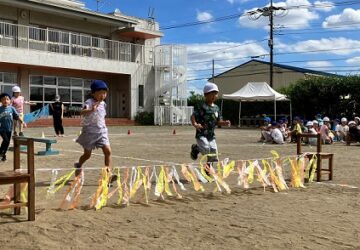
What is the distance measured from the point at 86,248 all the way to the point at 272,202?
332cm

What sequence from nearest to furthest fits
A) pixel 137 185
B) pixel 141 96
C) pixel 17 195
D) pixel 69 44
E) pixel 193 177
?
pixel 17 195 < pixel 137 185 < pixel 193 177 < pixel 69 44 < pixel 141 96

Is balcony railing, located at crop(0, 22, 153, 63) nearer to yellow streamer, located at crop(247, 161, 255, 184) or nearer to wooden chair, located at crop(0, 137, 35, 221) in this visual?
yellow streamer, located at crop(247, 161, 255, 184)

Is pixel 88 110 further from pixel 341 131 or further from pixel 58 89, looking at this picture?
pixel 58 89

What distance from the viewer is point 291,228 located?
5.52 metres

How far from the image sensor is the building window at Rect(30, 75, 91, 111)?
3369 centimetres

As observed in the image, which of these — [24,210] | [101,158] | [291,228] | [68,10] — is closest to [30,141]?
[24,210]

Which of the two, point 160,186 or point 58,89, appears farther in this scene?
point 58,89

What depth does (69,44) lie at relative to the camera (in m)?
34.0

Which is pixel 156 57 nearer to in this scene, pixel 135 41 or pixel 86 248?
pixel 135 41

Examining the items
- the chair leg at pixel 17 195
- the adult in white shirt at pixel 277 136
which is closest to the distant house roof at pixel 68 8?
the adult in white shirt at pixel 277 136

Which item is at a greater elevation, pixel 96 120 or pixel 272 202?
pixel 96 120

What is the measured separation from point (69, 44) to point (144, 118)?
814cm

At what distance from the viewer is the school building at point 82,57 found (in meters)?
31.7

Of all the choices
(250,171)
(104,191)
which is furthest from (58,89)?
(104,191)
